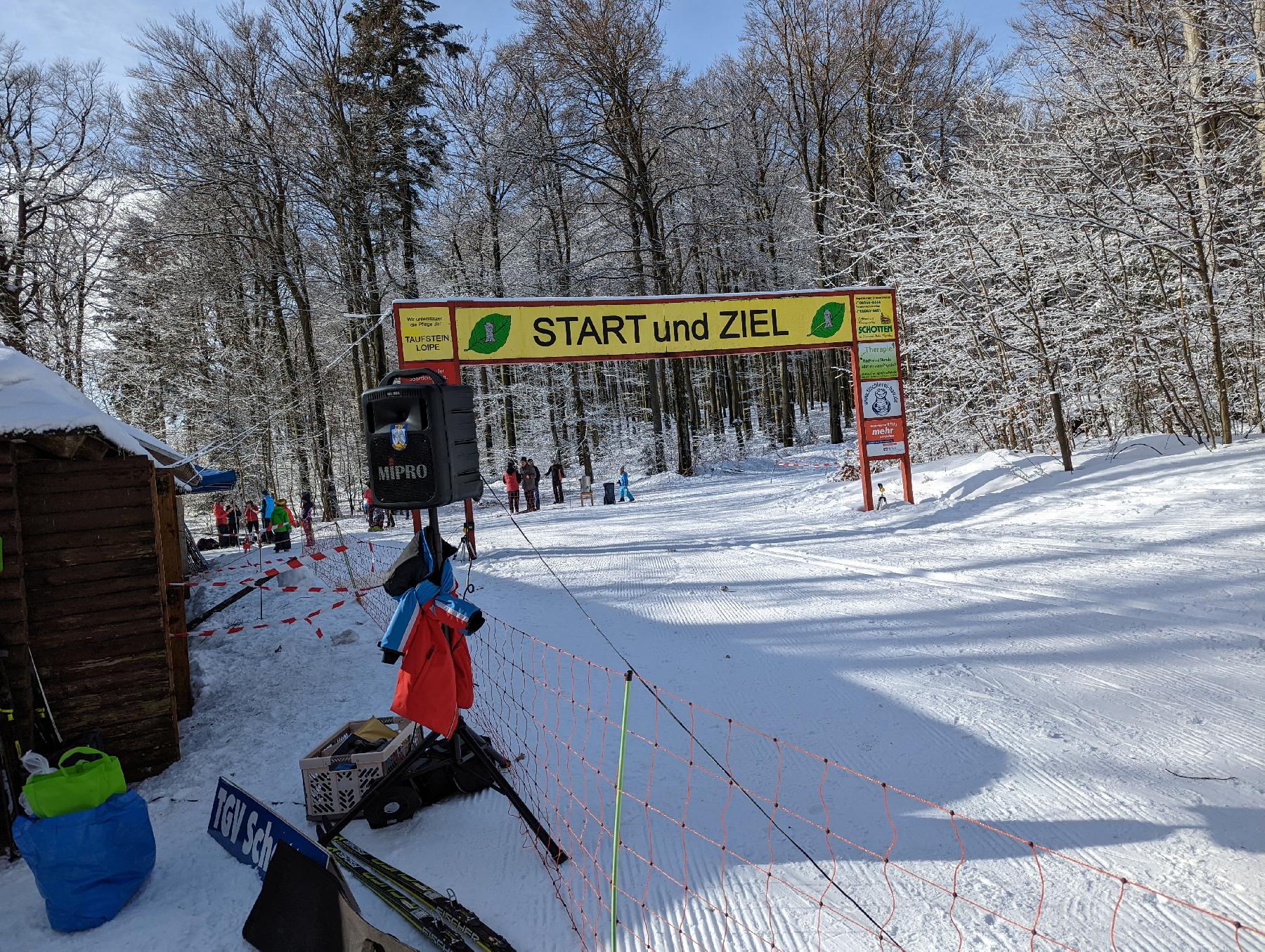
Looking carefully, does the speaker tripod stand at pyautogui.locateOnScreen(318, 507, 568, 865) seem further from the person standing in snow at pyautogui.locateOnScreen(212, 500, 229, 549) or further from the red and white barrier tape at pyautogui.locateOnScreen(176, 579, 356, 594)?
the person standing in snow at pyautogui.locateOnScreen(212, 500, 229, 549)

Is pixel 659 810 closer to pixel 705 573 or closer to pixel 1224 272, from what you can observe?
pixel 705 573

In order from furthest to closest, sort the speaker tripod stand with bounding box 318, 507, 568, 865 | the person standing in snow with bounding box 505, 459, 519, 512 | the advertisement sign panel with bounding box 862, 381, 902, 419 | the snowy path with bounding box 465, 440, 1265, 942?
the person standing in snow with bounding box 505, 459, 519, 512, the advertisement sign panel with bounding box 862, 381, 902, 419, the speaker tripod stand with bounding box 318, 507, 568, 865, the snowy path with bounding box 465, 440, 1265, 942

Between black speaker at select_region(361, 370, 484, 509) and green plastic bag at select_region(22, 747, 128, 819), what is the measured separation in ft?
6.49

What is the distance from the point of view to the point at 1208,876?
2.78 metres

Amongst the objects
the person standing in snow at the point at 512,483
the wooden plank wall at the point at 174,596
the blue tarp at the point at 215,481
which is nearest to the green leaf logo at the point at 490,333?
the wooden plank wall at the point at 174,596

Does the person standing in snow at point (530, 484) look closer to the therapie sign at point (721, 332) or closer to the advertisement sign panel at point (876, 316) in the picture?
the therapie sign at point (721, 332)

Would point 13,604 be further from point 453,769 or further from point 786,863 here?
point 786,863

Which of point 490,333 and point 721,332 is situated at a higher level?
point 490,333

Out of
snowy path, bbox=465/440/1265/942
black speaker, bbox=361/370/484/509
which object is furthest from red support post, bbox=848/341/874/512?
black speaker, bbox=361/370/484/509

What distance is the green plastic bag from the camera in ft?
11.5

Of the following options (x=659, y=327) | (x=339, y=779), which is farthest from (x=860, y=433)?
(x=339, y=779)

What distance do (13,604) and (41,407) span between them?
4.41ft

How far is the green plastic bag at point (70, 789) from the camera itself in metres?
3.49

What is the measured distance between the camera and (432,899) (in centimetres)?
321
